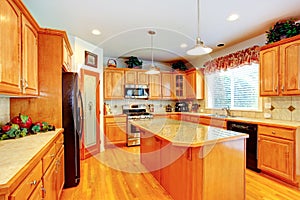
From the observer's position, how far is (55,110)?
2314mm

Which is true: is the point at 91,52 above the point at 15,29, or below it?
above

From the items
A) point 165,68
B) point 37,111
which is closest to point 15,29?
point 37,111

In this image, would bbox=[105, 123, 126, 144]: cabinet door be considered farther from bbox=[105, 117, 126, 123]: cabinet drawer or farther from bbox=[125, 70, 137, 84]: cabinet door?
bbox=[125, 70, 137, 84]: cabinet door

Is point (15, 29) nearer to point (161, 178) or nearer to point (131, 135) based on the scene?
point (161, 178)

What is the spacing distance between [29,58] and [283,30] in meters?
3.72

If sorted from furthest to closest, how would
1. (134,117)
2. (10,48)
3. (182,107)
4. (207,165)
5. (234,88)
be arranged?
1. (182,107)
2. (134,117)
3. (234,88)
4. (207,165)
5. (10,48)

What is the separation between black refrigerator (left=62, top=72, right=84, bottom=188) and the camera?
2434 mm

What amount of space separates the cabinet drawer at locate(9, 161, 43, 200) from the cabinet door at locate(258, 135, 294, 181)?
3.08m

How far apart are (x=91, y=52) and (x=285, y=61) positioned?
3840mm

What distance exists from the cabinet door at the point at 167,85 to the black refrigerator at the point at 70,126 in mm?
3345

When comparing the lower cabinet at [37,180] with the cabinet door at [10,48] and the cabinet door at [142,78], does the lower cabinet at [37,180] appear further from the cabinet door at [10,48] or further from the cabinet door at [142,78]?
the cabinet door at [142,78]

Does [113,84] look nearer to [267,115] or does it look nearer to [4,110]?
[4,110]

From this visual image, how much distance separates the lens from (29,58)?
6.18ft

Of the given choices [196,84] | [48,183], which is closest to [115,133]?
[196,84]
